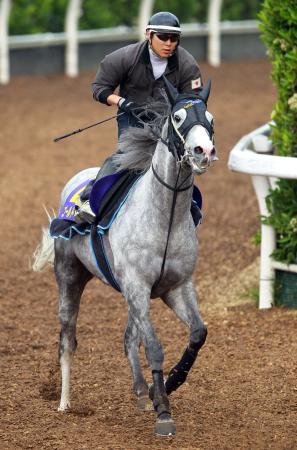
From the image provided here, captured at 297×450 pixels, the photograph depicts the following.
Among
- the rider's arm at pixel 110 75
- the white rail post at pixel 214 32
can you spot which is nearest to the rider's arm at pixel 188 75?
the rider's arm at pixel 110 75

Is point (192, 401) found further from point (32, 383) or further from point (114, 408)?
point (32, 383)

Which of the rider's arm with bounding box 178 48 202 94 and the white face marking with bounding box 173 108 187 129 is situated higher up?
the white face marking with bounding box 173 108 187 129

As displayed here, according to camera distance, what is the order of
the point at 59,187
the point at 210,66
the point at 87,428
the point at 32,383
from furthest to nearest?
1. the point at 210,66
2. the point at 59,187
3. the point at 32,383
4. the point at 87,428

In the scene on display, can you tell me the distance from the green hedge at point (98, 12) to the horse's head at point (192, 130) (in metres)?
14.8

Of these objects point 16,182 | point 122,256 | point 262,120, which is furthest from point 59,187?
point 122,256

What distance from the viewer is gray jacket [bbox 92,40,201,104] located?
22.0 ft

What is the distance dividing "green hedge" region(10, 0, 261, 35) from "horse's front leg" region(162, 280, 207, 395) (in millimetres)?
14693

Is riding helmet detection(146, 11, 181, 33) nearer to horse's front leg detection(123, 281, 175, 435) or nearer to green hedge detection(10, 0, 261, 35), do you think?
horse's front leg detection(123, 281, 175, 435)

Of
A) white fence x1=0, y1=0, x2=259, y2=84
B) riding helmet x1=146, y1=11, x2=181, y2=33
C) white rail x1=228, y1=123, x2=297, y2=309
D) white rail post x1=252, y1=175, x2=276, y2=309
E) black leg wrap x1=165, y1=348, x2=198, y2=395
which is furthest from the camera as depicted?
white fence x1=0, y1=0, x2=259, y2=84

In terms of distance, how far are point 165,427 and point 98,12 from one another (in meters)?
16.5

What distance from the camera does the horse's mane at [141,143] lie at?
639 centimetres

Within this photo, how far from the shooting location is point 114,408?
267 inches

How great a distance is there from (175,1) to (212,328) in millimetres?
15671

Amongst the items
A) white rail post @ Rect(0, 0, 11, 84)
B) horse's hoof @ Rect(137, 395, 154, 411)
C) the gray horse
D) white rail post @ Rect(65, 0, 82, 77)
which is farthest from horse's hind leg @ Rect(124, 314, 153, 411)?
white rail post @ Rect(65, 0, 82, 77)
